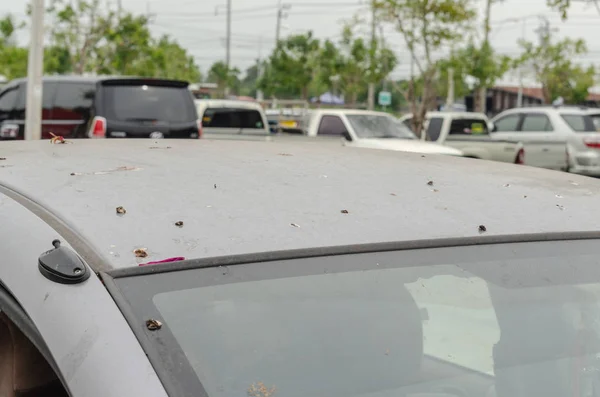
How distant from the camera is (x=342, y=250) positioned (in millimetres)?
1734

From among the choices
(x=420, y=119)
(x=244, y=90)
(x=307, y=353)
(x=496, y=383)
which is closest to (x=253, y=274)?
(x=307, y=353)

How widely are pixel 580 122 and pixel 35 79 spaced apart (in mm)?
11169

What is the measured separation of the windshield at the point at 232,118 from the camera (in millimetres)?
16120

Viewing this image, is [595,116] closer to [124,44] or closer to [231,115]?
[231,115]

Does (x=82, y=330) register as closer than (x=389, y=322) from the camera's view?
Yes

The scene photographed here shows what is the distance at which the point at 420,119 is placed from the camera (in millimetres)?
24172

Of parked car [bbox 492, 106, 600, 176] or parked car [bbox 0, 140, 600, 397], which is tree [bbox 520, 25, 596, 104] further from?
parked car [bbox 0, 140, 600, 397]

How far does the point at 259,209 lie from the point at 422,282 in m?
0.36

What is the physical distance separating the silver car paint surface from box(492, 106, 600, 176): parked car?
17455 millimetres

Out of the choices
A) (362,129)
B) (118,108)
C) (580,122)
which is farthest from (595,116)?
(118,108)

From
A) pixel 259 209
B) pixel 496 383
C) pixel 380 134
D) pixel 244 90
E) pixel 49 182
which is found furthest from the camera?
pixel 244 90

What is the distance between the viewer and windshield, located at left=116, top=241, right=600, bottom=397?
5.02 ft

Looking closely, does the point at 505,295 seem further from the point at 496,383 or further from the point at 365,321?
the point at 365,321

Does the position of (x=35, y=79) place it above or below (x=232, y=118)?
above
